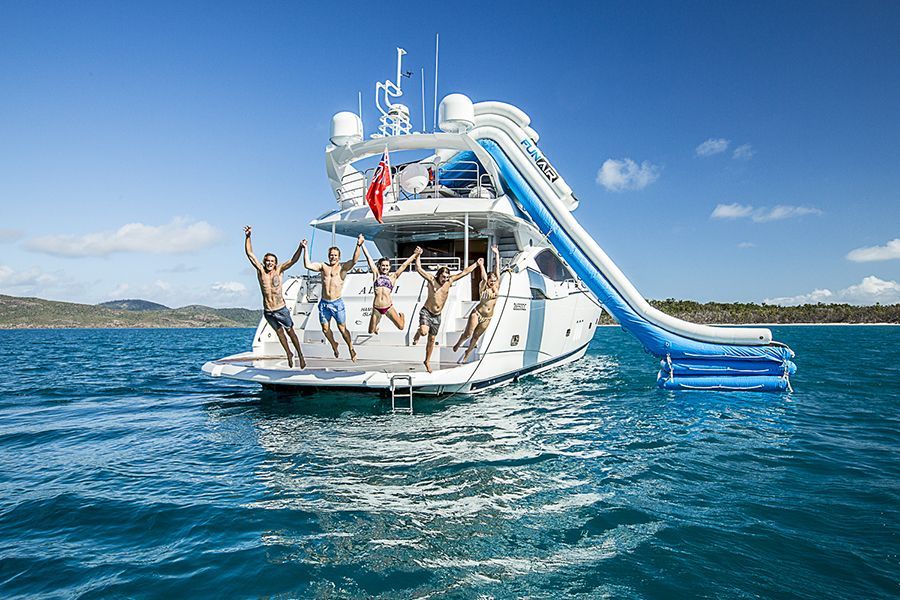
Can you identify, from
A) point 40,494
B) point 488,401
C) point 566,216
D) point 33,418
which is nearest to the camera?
point 40,494

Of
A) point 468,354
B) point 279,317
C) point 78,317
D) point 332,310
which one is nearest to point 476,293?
point 468,354

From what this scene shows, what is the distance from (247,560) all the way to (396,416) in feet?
14.0

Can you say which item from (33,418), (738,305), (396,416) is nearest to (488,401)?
(396,416)

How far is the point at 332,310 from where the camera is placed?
8.42 metres

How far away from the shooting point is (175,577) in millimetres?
3182

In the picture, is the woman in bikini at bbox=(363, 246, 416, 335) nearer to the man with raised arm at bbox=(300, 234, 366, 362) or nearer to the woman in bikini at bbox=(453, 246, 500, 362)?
the man with raised arm at bbox=(300, 234, 366, 362)

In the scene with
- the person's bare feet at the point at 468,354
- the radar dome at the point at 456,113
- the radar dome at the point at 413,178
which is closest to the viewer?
the person's bare feet at the point at 468,354

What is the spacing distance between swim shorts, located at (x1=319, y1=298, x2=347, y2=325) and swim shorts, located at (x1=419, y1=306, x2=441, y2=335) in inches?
52.8

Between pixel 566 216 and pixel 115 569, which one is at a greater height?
pixel 566 216

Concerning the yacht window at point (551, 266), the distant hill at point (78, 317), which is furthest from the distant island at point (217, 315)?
the yacht window at point (551, 266)

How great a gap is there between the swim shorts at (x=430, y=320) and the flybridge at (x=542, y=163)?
5435 mm

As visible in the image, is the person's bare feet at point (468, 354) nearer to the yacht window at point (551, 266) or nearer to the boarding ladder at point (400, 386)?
the boarding ladder at point (400, 386)

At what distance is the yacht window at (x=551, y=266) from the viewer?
12.9 metres

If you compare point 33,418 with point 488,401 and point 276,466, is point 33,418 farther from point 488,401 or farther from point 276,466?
point 488,401
